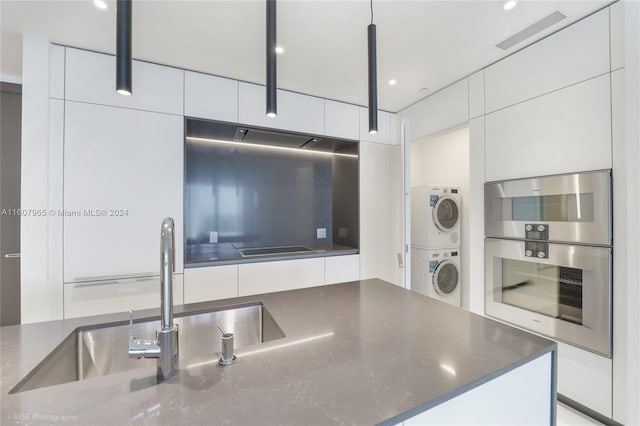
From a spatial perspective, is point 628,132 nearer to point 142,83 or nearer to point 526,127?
point 526,127

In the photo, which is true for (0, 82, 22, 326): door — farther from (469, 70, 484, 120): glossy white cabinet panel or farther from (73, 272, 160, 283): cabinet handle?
(469, 70, 484, 120): glossy white cabinet panel

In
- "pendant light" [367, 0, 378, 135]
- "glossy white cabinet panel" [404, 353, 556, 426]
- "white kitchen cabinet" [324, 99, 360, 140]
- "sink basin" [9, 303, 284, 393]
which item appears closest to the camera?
"glossy white cabinet panel" [404, 353, 556, 426]

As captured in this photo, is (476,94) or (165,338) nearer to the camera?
(165,338)

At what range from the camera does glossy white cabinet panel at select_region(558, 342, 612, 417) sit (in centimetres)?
167

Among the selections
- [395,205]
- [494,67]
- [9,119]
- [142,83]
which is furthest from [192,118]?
[494,67]

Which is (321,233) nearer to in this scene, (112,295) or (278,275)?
(278,275)

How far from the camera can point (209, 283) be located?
2.40m

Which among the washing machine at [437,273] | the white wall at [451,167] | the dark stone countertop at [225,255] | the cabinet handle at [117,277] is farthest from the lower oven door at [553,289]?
the cabinet handle at [117,277]

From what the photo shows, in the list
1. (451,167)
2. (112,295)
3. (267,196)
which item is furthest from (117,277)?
(451,167)

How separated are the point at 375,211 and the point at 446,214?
38.3 inches

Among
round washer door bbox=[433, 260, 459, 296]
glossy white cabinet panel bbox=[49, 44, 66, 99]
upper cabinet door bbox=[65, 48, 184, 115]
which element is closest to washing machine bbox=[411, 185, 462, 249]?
round washer door bbox=[433, 260, 459, 296]

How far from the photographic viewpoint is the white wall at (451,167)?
3.53 meters

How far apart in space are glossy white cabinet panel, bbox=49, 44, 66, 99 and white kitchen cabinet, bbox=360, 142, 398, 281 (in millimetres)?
2702

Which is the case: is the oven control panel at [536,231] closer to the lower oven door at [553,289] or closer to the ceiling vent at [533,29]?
the lower oven door at [553,289]
